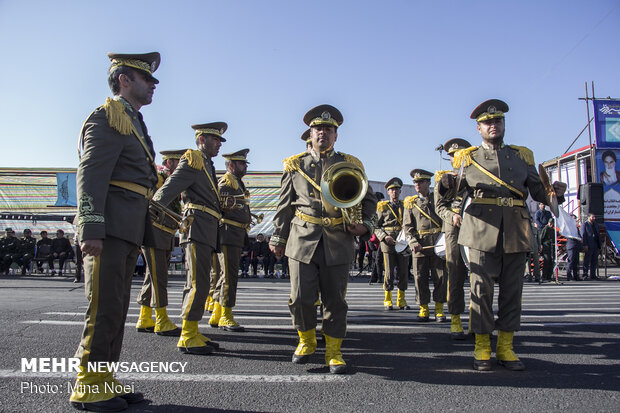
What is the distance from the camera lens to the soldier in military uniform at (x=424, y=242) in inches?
275

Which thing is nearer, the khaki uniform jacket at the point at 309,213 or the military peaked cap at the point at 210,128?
the khaki uniform jacket at the point at 309,213

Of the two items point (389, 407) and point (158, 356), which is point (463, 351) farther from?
point (158, 356)

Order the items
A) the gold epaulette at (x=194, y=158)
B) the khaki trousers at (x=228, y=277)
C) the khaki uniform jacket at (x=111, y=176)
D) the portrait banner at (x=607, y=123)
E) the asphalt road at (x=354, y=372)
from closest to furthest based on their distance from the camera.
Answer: the khaki uniform jacket at (x=111, y=176), the asphalt road at (x=354, y=372), the gold epaulette at (x=194, y=158), the khaki trousers at (x=228, y=277), the portrait banner at (x=607, y=123)

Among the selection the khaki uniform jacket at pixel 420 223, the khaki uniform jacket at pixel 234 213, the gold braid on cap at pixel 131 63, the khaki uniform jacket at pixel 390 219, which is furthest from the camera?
the khaki uniform jacket at pixel 390 219

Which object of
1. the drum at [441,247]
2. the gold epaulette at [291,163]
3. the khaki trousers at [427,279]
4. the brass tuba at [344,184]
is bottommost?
the khaki trousers at [427,279]

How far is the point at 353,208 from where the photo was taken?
14.4ft

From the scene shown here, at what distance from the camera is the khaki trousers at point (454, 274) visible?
19.0 ft

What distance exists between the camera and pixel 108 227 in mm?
3066

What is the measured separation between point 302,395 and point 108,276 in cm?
162

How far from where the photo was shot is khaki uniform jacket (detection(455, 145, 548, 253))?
443 centimetres

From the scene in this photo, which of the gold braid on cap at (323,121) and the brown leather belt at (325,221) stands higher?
the gold braid on cap at (323,121)

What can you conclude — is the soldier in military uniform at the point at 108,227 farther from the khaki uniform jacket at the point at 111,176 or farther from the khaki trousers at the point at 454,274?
the khaki trousers at the point at 454,274

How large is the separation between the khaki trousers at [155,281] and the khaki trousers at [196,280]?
2.36 ft

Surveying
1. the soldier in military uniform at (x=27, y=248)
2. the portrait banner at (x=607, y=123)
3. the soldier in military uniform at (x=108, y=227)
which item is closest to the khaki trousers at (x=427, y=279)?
the soldier in military uniform at (x=108, y=227)
